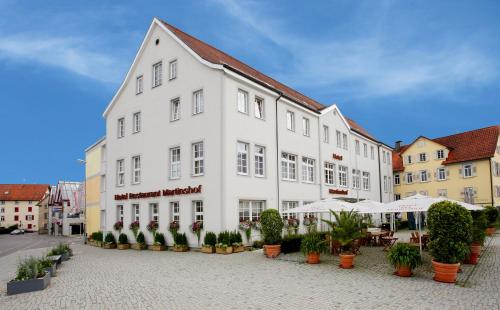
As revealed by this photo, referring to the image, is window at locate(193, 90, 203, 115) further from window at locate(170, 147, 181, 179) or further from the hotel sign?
the hotel sign

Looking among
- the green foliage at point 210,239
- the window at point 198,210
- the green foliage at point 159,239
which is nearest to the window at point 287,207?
the window at point 198,210

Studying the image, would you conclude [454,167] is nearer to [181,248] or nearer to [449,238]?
[181,248]

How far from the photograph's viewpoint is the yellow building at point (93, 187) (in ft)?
132

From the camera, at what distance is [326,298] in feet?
31.8

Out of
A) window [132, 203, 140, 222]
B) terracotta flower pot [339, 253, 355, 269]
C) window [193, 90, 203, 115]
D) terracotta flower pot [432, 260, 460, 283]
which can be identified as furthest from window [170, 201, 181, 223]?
terracotta flower pot [432, 260, 460, 283]

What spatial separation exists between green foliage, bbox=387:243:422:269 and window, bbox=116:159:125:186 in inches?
832

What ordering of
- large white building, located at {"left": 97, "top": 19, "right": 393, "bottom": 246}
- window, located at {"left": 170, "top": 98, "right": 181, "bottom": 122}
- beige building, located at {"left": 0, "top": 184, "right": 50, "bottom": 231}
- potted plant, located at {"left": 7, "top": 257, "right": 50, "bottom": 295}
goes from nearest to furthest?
potted plant, located at {"left": 7, "top": 257, "right": 50, "bottom": 295}
large white building, located at {"left": 97, "top": 19, "right": 393, "bottom": 246}
window, located at {"left": 170, "top": 98, "right": 181, "bottom": 122}
beige building, located at {"left": 0, "top": 184, "right": 50, "bottom": 231}

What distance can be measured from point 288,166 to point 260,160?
9.95ft

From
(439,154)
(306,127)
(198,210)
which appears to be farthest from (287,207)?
(439,154)

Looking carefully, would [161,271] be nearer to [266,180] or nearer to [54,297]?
[54,297]

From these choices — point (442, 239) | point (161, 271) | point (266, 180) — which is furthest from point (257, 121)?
point (442, 239)

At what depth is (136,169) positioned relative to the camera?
2756 centimetres

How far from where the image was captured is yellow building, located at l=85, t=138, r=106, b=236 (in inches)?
1585

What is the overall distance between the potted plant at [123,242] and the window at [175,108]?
8.37 m
